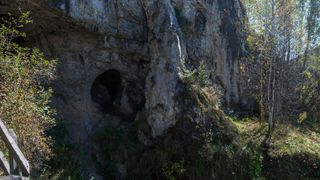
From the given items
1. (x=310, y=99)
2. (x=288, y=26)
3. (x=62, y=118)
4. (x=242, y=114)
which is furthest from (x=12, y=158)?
(x=310, y=99)

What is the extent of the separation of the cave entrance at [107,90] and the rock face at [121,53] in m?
0.04

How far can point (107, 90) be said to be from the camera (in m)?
17.6

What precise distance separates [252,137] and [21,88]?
788 centimetres

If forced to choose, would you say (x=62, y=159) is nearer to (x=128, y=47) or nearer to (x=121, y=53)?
(x=121, y=53)

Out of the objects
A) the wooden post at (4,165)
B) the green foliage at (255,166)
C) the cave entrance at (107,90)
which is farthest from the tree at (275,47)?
the wooden post at (4,165)

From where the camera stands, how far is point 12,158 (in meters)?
5.67

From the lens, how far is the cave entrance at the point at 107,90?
16.7m

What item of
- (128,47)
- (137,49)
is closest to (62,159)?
(128,47)

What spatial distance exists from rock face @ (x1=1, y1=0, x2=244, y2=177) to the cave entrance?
0.04 meters

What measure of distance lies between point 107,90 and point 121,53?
2.06 meters

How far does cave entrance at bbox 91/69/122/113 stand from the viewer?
16.7m

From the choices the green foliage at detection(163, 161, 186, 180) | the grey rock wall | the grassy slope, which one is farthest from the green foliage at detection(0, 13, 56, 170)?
the grassy slope

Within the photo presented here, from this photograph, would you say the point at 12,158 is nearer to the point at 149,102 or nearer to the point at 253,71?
the point at 149,102

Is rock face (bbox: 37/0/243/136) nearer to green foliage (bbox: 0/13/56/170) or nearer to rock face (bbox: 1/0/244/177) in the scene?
rock face (bbox: 1/0/244/177)
